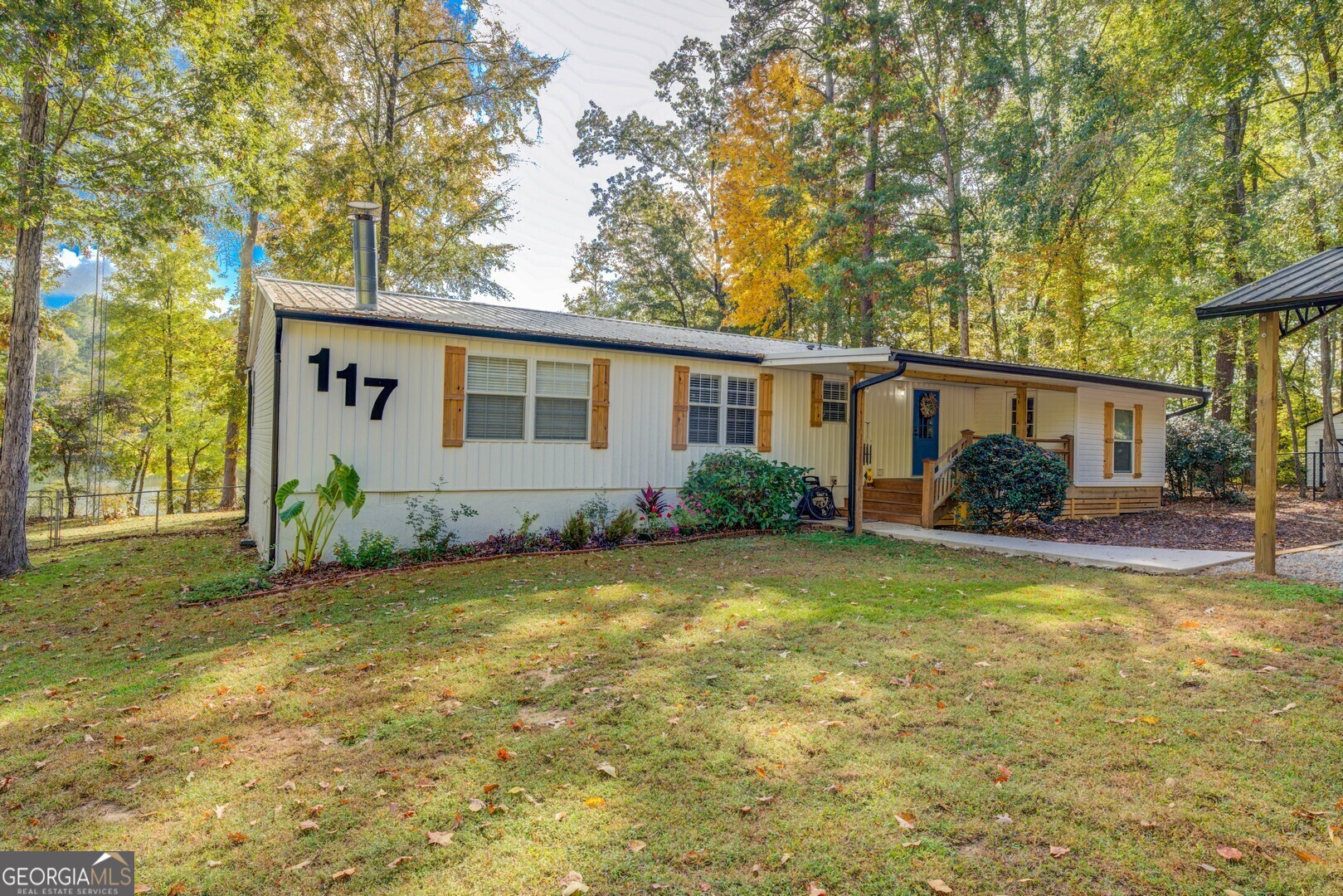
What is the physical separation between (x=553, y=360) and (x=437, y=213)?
10.6m

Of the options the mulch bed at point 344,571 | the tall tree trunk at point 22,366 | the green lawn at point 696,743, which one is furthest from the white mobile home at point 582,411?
the green lawn at point 696,743

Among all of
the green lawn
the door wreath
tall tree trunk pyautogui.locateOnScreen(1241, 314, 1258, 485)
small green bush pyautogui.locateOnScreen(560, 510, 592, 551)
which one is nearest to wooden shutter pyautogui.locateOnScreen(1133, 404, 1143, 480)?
tall tree trunk pyautogui.locateOnScreen(1241, 314, 1258, 485)

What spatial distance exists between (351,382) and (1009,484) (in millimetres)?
9042

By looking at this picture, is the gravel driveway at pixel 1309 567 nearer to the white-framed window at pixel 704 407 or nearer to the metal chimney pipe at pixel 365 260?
the white-framed window at pixel 704 407

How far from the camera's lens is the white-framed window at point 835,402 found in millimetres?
12159

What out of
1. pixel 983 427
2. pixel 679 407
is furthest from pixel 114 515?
pixel 983 427

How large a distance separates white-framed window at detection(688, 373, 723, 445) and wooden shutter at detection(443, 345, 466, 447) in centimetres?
356

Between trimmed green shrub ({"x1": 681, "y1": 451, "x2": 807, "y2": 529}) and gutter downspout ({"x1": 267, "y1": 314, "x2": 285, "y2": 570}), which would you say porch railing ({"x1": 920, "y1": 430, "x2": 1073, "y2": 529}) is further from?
gutter downspout ({"x1": 267, "y1": 314, "x2": 285, "y2": 570})

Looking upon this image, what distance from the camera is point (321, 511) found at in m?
7.77

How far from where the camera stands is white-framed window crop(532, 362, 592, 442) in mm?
9320

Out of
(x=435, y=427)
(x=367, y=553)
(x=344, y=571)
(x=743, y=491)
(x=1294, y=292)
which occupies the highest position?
(x=1294, y=292)

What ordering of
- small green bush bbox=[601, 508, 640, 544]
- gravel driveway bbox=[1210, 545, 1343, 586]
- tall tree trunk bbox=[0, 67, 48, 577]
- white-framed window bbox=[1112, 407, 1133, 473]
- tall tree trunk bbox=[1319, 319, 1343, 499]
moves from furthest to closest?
tall tree trunk bbox=[1319, 319, 1343, 499], white-framed window bbox=[1112, 407, 1133, 473], small green bush bbox=[601, 508, 640, 544], tall tree trunk bbox=[0, 67, 48, 577], gravel driveway bbox=[1210, 545, 1343, 586]

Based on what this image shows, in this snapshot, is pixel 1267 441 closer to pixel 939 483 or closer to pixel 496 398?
pixel 939 483

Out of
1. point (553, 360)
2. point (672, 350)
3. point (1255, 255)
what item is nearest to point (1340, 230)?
point (1255, 255)
